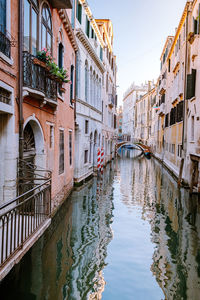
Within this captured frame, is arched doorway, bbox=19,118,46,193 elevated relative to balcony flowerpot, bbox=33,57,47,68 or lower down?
lower down

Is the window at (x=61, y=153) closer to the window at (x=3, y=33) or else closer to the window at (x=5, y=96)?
the window at (x=5, y=96)

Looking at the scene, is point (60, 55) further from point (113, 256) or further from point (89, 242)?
point (113, 256)

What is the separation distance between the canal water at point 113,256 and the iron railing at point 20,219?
37.3 inches

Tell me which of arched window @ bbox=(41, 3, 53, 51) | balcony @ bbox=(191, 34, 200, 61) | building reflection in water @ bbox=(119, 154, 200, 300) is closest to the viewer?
building reflection in water @ bbox=(119, 154, 200, 300)

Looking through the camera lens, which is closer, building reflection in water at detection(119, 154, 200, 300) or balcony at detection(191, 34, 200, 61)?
building reflection in water at detection(119, 154, 200, 300)

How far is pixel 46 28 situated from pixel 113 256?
634 cm

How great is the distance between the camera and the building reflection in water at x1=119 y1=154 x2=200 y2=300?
549 cm

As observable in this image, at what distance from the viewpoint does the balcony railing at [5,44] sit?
5215 mm

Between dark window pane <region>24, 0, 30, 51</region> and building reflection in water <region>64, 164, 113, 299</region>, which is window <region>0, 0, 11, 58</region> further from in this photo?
building reflection in water <region>64, 164, 113, 299</region>

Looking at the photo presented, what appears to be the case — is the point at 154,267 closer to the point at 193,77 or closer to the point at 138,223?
the point at 138,223

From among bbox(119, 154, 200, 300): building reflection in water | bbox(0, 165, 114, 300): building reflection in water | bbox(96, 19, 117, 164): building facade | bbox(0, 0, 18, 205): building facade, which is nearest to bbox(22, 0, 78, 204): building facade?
bbox(0, 0, 18, 205): building facade

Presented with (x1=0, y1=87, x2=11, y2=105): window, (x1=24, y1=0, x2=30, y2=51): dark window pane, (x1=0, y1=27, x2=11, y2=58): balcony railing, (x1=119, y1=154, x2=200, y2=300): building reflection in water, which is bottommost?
(x1=119, y1=154, x2=200, y2=300): building reflection in water

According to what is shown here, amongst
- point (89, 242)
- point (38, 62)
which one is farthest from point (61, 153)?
point (38, 62)

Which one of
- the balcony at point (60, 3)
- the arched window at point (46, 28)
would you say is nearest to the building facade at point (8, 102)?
the arched window at point (46, 28)
